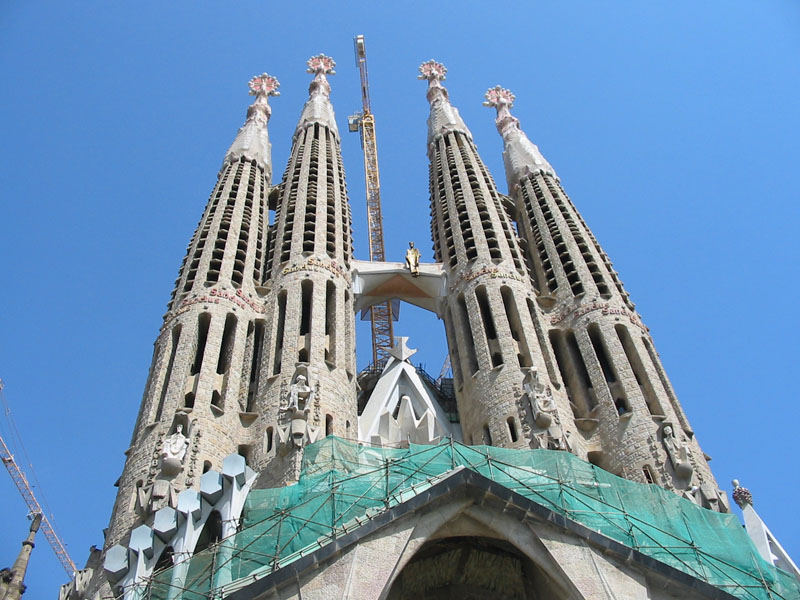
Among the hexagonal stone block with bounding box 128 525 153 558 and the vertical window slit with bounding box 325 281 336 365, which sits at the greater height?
the vertical window slit with bounding box 325 281 336 365

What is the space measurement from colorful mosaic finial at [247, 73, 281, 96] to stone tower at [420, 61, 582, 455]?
896 cm

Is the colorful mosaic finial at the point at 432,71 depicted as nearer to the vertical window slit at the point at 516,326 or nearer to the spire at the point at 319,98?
the spire at the point at 319,98

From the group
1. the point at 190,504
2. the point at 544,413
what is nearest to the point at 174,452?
the point at 190,504

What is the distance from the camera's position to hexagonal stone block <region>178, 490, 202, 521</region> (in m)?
18.9

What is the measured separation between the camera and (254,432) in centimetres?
2408

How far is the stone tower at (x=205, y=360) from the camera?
70.5 ft

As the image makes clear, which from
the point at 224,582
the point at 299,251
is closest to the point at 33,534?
the point at 299,251

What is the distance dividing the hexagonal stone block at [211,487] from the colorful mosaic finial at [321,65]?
30.4m

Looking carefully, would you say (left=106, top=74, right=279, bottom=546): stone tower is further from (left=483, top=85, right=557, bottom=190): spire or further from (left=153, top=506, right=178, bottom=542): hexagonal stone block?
(left=483, top=85, right=557, bottom=190): spire

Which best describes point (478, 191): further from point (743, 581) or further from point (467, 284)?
point (743, 581)

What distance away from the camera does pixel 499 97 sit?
147ft

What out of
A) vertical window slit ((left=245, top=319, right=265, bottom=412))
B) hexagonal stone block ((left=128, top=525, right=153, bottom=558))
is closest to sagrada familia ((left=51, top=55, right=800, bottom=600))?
hexagonal stone block ((left=128, top=525, right=153, bottom=558))

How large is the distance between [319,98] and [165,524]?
28.0 m

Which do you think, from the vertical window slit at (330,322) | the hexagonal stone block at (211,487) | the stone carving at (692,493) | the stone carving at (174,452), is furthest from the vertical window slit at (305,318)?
the stone carving at (692,493)
